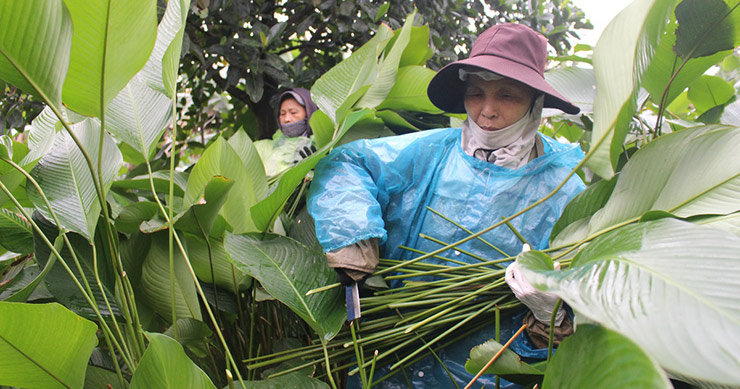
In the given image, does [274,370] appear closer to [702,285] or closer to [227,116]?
[702,285]

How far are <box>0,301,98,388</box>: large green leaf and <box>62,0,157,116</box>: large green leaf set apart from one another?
10.1 inches

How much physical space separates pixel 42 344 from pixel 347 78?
2.68 feet

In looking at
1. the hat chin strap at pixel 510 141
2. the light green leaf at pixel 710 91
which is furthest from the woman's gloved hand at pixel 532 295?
the light green leaf at pixel 710 91

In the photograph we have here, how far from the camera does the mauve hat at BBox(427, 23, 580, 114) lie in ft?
3.48

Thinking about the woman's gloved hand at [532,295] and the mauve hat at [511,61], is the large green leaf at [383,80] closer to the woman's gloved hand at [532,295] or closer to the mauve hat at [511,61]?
the mauve hat at [511,61]

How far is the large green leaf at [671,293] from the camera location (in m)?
0.39

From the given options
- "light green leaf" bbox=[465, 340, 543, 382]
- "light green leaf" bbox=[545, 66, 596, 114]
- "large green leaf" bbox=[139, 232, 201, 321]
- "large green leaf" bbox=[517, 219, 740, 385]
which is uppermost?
"light green leaf" bbox=[545, 66, 596, 114]

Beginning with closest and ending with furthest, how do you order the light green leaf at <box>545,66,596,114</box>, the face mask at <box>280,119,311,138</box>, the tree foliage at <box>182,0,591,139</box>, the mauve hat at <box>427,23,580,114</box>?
1. the mauve hat at <box>427,23,580,114</box>
2. the light green leaf at <box>545,66,596,114</box>
3. the tree foliage at <box>182,0,591,139</box>
4. the face mask at <box>280,119,311,138</box>

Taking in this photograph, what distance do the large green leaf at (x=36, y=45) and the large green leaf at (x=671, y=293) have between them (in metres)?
0.56

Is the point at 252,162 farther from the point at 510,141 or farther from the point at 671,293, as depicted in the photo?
the point at 671,293

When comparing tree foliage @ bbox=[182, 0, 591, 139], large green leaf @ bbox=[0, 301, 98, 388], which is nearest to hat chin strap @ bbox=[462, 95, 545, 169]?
tree foliage @ bbox=[182, 0, 591, 139]

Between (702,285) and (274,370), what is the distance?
756mm

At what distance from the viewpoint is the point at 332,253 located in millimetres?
964

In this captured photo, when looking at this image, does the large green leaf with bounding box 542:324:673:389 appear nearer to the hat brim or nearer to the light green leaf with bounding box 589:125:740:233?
the light green leaf with bounding box 589:125:740:233
